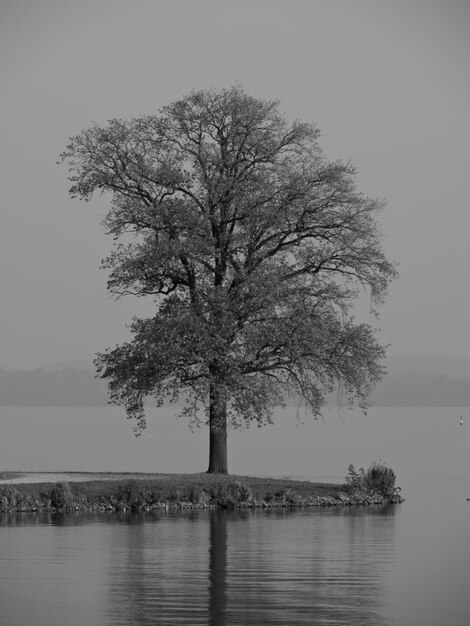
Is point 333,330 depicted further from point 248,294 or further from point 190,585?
point 190,585

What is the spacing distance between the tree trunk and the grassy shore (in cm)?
210

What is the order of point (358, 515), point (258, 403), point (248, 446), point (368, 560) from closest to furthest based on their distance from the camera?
point (368, 560) < point (358, 515) < point (258, 403) < point (248, 446)

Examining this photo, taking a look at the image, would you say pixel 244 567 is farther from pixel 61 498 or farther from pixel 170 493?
pixel 170 493

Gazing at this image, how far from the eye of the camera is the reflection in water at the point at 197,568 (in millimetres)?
26500

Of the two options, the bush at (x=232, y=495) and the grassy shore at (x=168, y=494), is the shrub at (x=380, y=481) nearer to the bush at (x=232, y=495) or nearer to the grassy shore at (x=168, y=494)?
the grassy shore at (x=168, y=494)

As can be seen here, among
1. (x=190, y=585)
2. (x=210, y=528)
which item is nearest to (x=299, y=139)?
(x=210, y=528)

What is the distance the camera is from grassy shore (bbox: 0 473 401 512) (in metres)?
45.2

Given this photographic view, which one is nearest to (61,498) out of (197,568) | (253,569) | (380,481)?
(380,481)

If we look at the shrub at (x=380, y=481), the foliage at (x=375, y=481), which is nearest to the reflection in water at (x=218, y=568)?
the foliage at (x=375, y=481)

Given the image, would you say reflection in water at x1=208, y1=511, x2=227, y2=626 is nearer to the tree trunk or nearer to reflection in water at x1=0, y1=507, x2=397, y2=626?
reflection in water at x1=0, y1=507, x2=397, y2=626

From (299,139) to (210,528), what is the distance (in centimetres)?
1829

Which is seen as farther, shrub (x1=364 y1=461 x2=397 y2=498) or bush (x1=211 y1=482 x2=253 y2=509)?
shrub (x1=364 y1=461 x2=397 y2=498)

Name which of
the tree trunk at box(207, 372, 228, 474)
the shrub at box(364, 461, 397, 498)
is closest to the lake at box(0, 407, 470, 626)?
the shrub at box(364, 461, 397, 498)

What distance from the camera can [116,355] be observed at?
2052 inches
